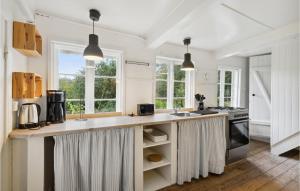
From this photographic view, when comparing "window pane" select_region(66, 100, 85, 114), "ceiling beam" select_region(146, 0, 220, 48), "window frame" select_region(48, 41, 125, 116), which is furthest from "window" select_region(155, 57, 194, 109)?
"window pane" select_region(66, 100, 85, 114)

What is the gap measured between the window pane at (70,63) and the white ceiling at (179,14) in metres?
0.47

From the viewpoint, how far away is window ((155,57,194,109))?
301 cm

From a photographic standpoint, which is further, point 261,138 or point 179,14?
point 261,138

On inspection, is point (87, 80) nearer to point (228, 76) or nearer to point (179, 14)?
point (179, 14)

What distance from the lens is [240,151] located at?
287cm

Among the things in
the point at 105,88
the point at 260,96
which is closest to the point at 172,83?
the point at 105,88

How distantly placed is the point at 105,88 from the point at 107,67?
0.34 meters

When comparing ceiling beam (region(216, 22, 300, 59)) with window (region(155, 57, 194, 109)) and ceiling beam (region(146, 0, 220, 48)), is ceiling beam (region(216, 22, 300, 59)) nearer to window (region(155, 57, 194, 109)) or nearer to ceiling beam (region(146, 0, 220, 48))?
window (region(155, 57, 194, 109))

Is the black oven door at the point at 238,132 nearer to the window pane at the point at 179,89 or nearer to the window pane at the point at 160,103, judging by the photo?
the window pane at the point at 179,89

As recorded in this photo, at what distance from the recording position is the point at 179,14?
6.21 feet

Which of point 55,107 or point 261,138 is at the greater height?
point 55,107

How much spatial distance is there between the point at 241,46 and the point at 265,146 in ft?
7.80

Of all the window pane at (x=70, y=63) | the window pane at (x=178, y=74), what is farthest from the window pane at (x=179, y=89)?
the window pane at (x=70, y=63)

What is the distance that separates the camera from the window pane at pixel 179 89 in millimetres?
3230
